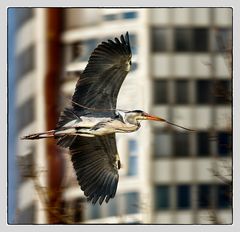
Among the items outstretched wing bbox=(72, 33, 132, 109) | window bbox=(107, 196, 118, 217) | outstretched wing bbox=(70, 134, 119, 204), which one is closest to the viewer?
outstretched wing bbox=(72, 33, 132, 109)

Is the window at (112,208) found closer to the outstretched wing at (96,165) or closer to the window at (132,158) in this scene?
the outstretched wing at (96,165)

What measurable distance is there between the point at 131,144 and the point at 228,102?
69 cm

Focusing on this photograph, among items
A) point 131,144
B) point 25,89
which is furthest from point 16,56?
point 131,144

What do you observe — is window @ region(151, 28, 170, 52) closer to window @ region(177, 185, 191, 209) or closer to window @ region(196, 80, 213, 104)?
window @ region(196, 80, 213, 104)

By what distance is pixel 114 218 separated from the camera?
10.1m

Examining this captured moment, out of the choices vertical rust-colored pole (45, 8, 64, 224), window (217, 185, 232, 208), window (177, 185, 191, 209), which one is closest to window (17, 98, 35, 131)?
vertical rust-colored pole (45, 8, 64, 224)

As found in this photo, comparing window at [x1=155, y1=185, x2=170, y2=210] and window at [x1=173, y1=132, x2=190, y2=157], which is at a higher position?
window at [x1=173, y1=132, x2=190, y2=157]

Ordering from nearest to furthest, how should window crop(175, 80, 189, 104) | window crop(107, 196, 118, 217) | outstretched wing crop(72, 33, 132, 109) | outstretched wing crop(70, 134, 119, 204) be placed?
outstretched wing crop(72, 33, 132, 109) < outstretched wing crop(70, 134, 119, 204) < window crop(107, 196, 118, 217) < window crop(175, 80, 189, 104)

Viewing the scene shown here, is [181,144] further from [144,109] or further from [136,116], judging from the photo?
[136,116]

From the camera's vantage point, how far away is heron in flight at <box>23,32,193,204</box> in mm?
9711

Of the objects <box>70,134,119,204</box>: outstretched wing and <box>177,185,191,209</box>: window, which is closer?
<box>70,134,119,204</box>: outstretched wing

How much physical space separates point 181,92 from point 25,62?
41.1 inches

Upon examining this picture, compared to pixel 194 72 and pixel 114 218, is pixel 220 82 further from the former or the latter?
pixel 114 218

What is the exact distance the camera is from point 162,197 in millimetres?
10141
